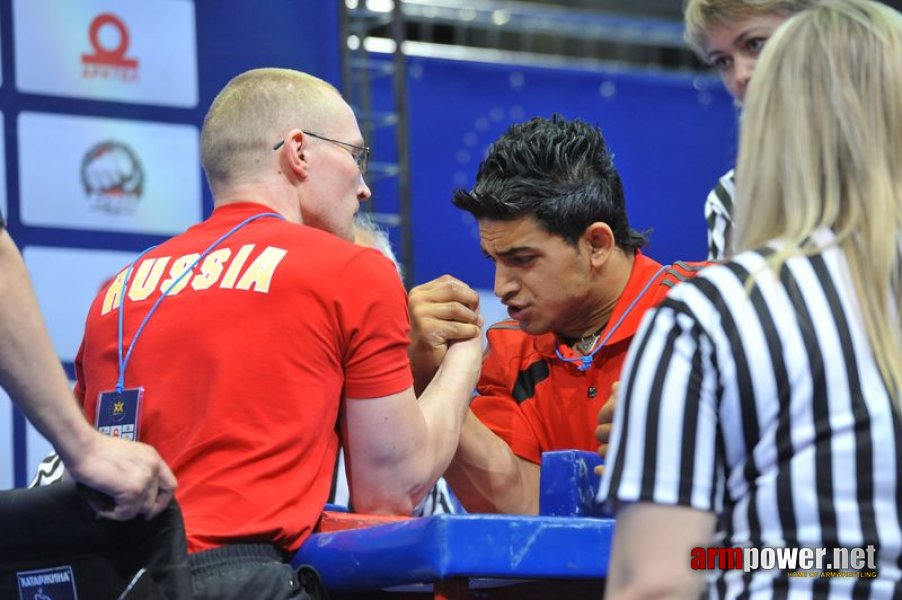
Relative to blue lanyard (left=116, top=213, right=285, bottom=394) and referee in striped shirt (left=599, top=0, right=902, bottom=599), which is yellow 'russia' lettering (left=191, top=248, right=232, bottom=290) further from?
referee in striped shirt (left=599, top=0, right=902, bottom=599)

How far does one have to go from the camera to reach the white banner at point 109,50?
4352 mm

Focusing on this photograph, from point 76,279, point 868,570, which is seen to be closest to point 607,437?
point 868,570

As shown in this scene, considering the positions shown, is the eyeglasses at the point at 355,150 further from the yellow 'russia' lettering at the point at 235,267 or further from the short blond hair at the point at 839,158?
the short blond hair at the point at 839,158

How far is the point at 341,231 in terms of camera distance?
7.89 ft

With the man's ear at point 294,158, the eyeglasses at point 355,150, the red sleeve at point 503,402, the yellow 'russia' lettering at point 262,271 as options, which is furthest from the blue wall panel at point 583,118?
the yellow 'russia' lettering at point 262,271

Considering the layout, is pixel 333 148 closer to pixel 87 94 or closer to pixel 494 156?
pixel 494 156

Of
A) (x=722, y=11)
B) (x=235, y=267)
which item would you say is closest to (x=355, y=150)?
(x=235, y=267)

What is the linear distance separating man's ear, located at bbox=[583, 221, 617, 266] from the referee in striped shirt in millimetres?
1324

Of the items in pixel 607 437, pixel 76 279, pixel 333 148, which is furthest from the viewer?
pixel 76 279

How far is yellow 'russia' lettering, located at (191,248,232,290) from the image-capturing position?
2055 mm

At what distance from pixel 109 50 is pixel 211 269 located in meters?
2.58

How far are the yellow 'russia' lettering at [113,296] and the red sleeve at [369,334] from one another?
0.36m

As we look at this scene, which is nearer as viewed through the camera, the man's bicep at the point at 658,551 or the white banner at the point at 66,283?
the man's bicep at the point at 658,551

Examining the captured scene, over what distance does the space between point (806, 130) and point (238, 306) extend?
96cm
